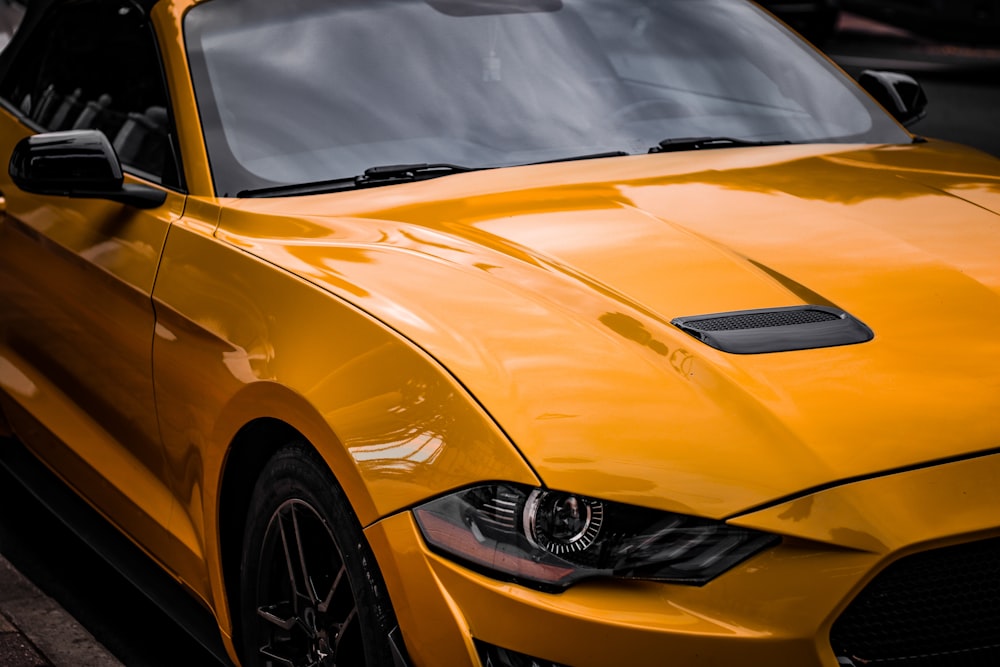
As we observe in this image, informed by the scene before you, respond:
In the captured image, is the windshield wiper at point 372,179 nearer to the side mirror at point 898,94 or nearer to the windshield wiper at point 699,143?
the windshield wiper at point 699,143

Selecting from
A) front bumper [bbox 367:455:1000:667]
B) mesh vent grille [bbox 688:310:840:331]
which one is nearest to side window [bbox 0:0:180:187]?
mesh vent grille [bbox 688:310:840:331]

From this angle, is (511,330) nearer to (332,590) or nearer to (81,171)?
(332,590)

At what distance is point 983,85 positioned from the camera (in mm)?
16672

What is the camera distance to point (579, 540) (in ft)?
7.48

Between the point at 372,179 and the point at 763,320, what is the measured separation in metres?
1.29

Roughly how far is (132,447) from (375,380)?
1.21 m

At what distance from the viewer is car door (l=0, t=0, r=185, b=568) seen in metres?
3.51

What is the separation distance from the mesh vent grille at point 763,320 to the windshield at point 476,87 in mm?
1229

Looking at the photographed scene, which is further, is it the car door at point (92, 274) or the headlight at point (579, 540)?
the car door at point (92, 274)

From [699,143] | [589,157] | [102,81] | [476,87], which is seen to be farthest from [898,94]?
[102,81]

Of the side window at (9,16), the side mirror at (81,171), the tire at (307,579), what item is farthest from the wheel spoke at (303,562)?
the side window at (9,16)

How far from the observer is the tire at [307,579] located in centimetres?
255

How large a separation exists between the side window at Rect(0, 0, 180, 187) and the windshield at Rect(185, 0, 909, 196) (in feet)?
0.67

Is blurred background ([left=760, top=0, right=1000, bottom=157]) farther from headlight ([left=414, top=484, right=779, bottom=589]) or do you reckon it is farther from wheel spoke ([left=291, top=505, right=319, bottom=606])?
headlight ([left=414, top=484, right=779, bottom=589])
